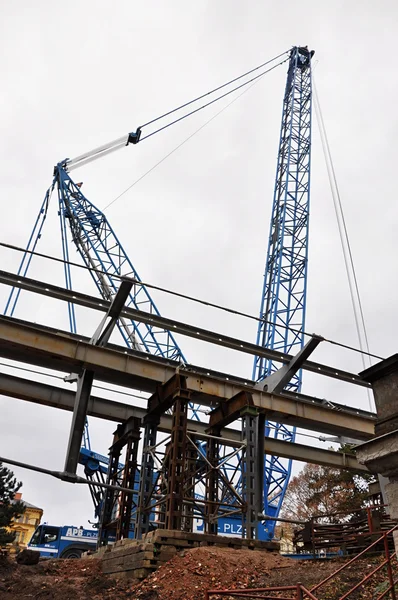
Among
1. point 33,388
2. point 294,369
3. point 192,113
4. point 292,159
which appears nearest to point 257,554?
point 294,369

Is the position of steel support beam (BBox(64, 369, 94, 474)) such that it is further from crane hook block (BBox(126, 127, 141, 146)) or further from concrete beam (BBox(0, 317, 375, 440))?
crane hook block (BBox(126, 127, 141, 146))

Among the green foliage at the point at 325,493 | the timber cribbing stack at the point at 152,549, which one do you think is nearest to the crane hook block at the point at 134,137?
the green foliage at the point at 325,493

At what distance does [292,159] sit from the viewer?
50.2 m

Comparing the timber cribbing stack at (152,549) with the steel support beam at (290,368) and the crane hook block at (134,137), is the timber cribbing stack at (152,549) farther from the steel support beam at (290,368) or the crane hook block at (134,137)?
the crane hook block at (134,137)

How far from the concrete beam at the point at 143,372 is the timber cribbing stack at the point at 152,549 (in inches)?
161

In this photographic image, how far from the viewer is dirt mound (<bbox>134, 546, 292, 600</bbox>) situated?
10250mm

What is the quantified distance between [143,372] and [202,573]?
7054 millimetres

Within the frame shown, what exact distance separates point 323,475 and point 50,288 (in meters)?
33.6

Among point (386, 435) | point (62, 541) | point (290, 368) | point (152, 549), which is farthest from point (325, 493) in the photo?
point (386, 435)

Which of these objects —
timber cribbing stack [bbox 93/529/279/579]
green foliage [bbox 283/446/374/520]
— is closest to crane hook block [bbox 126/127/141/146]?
green foliage [bbox 283/446/374/520]

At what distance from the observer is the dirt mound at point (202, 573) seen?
33.6ft

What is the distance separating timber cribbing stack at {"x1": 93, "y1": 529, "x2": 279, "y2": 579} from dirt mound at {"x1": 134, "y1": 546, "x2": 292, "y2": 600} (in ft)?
0.99

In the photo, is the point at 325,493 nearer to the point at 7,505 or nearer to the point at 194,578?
the point at 7,505

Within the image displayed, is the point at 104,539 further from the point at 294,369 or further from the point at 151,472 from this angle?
the point at 294,369
